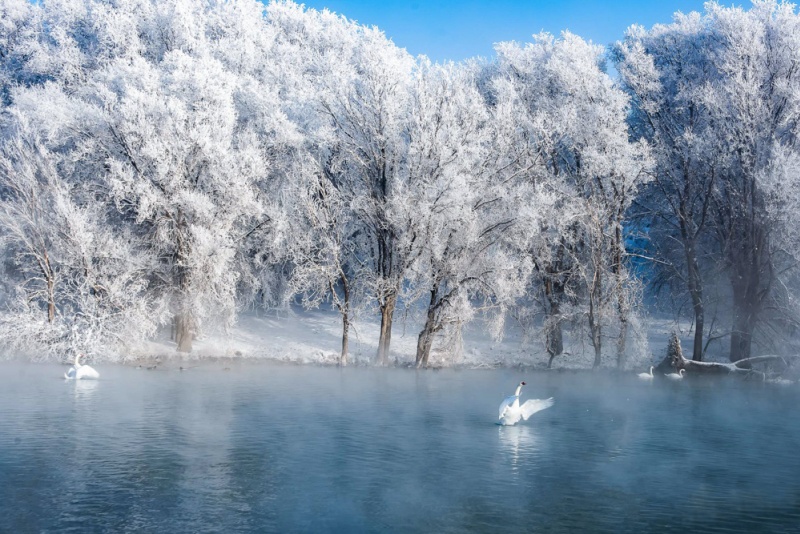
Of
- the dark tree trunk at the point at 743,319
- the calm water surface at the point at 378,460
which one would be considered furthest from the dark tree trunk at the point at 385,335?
the dark tree trunk at the point at 743,319

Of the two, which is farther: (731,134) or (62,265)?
(62,265)

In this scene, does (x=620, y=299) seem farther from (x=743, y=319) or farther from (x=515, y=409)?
(x=515, y=409)

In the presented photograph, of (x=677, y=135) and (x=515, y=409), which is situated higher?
(x=677, y=135)

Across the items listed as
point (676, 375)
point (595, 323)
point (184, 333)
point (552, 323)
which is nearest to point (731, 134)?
point (595, 323)

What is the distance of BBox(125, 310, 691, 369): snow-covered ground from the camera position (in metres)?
41.2

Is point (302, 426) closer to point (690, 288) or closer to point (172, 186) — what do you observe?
point (172, 186)

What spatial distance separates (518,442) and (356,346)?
22.2 meters

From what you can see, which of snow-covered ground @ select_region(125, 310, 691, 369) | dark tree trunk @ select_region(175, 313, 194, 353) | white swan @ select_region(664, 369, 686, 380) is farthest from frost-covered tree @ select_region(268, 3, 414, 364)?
white swan @ select_region(664, 369, 686, 380)

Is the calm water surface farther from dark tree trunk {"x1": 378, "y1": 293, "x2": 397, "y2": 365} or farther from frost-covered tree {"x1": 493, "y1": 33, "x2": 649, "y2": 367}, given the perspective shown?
frost-covered tree {"x1": 493, "y1": 33, "x2": 649, "y2": 367}

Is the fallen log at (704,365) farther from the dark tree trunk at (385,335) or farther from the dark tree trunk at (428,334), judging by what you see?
the dark tree trunk at (385,335)

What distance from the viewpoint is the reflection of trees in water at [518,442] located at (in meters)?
20.3

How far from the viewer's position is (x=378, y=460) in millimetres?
19297

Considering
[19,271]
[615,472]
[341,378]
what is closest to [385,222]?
[341,378]

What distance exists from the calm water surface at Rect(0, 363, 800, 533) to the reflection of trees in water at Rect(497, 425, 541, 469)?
0.35 feet
